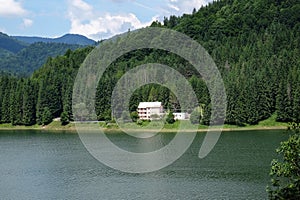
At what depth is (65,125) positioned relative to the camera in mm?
92500

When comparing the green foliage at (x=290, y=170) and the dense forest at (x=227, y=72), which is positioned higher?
the dense forest at (x=227, y=72)

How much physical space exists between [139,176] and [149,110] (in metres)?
48.2

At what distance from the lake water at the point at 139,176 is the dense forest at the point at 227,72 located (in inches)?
892

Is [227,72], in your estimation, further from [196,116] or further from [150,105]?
[196,116]

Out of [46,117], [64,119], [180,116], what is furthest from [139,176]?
[46,117]

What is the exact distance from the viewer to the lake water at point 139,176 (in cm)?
3409

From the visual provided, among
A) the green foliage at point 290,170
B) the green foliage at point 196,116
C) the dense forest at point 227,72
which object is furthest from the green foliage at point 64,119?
the green foliage at point 290,170

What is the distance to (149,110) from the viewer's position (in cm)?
8794

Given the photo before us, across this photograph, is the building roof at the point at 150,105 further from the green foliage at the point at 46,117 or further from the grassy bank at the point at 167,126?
the green foliage at the point at 46,117

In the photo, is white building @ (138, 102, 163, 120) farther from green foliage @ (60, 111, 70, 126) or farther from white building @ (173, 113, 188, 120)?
green foliage @ (60, 111, 70, 126)

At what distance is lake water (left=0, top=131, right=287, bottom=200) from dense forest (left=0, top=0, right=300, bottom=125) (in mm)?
22646

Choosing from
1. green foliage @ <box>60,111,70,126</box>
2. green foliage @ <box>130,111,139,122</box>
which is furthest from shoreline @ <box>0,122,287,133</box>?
green foliage @ <box>130,111,139,122</box>

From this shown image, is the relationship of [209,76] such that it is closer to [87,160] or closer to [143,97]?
[143,97]

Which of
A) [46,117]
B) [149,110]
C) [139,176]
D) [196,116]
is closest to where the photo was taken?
[139,176]
